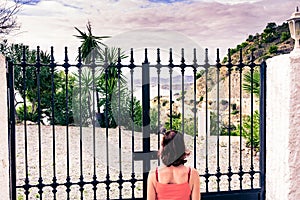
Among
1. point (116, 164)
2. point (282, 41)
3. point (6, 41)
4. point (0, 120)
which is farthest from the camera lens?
point (282, 41)

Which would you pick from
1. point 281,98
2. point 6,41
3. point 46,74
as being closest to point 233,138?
point 46,74

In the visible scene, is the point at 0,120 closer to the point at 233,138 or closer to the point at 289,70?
the point at 289,70

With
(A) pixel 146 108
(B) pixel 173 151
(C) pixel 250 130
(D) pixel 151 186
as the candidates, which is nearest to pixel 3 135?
(A) pixel 146 108

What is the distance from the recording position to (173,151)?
315 centimetres

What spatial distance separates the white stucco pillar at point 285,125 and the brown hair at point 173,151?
1913 mm

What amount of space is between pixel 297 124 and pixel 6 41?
10.3 m

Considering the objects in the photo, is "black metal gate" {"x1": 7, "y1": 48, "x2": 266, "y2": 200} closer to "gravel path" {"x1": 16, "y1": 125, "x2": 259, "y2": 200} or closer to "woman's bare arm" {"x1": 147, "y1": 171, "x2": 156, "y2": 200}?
"gravel path" {"x1": 16, "y1": 125, "x2": 259, "y2": 200}

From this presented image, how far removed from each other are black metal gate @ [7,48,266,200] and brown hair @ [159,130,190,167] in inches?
56.4

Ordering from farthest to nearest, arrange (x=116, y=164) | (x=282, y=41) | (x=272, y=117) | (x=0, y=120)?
(x=282, y=41), (x=116, y=164), (x=272, y=117), (x=0, y=120)

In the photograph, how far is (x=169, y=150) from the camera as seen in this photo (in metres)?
3.16

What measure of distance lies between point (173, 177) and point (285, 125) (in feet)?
6.72

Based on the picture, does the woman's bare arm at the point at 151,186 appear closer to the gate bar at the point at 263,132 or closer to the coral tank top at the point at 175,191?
the coral tank top at the point at 175,191

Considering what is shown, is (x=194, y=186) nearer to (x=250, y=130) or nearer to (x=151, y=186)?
(x=151, y=186)

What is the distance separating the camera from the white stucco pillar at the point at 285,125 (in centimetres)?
449
